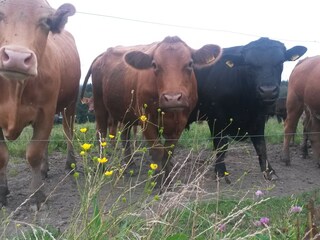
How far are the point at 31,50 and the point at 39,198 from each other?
4.78ft

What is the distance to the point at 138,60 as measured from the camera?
6320 mm

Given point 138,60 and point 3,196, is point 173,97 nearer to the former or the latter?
point 138,60

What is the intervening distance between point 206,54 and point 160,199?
3.48 meters

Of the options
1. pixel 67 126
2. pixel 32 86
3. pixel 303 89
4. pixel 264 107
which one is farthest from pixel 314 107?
pixel 32 86

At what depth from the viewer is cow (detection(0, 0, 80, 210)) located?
4051 mm

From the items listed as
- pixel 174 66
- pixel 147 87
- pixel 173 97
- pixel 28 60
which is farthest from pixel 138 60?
pixel 28 60

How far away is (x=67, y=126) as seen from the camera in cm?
716

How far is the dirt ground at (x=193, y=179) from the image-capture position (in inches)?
179

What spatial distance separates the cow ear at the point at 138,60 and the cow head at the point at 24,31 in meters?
1.58

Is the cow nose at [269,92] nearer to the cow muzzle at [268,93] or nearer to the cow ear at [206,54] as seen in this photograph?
the cow muzzle at [268,93]

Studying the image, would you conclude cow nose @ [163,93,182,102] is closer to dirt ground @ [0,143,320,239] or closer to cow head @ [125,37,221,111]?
cow head @ [125,37,221,111]

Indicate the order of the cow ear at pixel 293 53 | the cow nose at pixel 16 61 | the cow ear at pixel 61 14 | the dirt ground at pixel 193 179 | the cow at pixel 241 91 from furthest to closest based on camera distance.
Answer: the cow ear at pixel 293 53
the cow at pixel 241 91
the cow ear at pixel 61 14
the dirt ground at pixel 193 179
the cow nose at pixel 16 61

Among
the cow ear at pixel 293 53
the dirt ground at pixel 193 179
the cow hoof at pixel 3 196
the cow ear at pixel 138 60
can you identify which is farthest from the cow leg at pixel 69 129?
the cow ear at pixel 293 53

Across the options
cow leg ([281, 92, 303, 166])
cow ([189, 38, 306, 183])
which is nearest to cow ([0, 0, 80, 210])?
cow ([189, 38, 306, 183])
